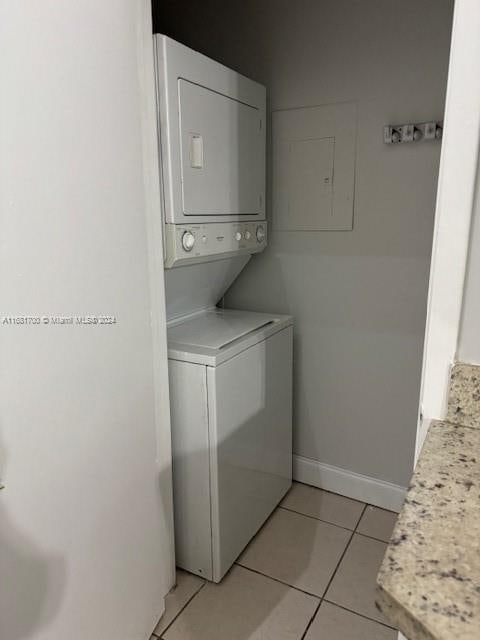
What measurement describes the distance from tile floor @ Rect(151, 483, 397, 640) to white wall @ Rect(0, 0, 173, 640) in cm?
28

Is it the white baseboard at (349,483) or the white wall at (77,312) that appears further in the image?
the white baseboard at (349,483)

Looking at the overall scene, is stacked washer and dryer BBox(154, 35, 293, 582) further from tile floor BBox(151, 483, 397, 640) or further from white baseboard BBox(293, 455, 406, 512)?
white baseboard BBox(293, 455, 406, 512)

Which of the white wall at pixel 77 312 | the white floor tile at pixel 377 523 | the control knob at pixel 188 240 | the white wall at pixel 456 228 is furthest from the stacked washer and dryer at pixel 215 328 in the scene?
the white wall at pixel 456 228

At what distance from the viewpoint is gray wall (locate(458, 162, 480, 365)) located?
2.95ft

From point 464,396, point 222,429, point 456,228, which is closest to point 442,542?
point 464,396

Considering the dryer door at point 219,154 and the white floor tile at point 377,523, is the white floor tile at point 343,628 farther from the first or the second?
the dryer door at point 219,154

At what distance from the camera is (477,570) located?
2.02 ft

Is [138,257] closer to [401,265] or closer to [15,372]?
[15,372]

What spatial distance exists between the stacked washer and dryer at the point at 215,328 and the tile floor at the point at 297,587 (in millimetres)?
93

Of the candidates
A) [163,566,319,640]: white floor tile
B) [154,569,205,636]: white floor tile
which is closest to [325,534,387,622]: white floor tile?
[163,566,319,640]: white floor tile

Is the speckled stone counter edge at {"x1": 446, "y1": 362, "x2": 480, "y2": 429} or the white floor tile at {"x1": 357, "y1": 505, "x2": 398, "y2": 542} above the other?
the speckled stone counter edge at {"x1": 446, "y1": 362, "x2": 480, "y2": 429}

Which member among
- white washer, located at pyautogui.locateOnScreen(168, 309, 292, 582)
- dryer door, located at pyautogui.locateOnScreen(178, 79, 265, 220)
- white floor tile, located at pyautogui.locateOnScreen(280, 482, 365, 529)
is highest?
dryer door, located at pyautogui.locateOnScreen(178, 79, 265, 220)

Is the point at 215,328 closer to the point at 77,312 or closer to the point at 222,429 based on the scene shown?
the point at 222,429

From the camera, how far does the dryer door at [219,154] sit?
158 cm
